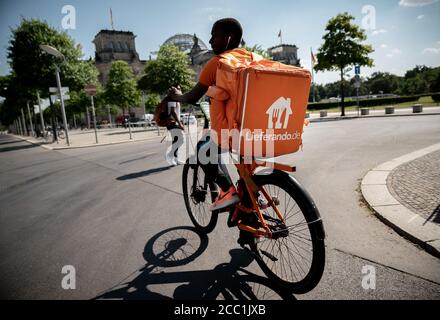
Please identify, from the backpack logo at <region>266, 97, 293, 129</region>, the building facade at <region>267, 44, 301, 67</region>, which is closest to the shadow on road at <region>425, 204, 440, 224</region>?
the backpack logo at <region>266, 97, 293, 129</region>

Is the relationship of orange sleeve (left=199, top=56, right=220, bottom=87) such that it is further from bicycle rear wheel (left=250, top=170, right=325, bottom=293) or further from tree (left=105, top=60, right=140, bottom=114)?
tree (left=105, top=60, right=140, bottom=114)

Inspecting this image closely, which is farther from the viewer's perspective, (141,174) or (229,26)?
(141,174)

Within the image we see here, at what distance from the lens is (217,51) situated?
8.89ft

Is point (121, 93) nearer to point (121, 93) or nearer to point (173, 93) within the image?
point (121, 93)

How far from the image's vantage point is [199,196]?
11.9 ft

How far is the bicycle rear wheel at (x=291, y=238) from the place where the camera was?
2.13 m

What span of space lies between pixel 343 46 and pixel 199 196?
1115 inches

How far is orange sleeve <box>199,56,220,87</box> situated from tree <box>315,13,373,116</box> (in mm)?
26516

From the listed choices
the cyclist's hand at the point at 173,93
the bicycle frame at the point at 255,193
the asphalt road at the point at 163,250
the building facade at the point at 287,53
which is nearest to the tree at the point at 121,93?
the asphalt road at the point at 163,250

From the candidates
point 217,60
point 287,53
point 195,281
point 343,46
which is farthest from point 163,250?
point 287,53

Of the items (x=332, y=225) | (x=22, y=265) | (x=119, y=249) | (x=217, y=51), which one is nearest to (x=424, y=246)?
(x=332, y=225)

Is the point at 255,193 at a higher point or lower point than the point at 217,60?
lower

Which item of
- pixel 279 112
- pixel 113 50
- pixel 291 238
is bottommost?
pixel 291 238
